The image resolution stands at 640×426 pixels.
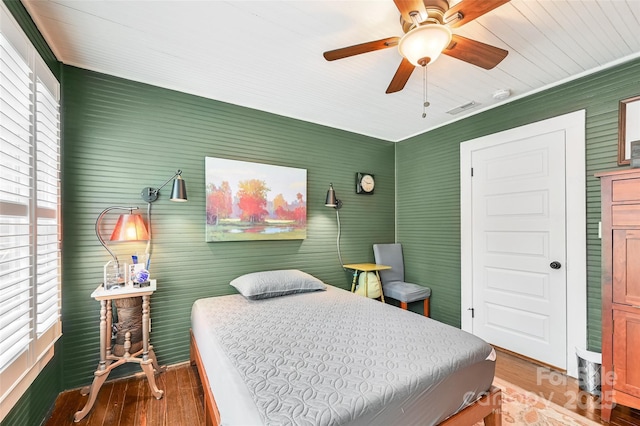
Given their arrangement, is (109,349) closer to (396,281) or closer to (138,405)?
(138,405)

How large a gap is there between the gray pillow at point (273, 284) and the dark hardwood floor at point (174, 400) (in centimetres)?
86

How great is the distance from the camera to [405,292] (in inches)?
133

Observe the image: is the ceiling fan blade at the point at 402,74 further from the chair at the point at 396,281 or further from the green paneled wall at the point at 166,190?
the chair at the point at 396,281

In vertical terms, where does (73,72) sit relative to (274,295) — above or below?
above

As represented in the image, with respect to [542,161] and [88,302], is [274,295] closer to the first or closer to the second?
[88,302]

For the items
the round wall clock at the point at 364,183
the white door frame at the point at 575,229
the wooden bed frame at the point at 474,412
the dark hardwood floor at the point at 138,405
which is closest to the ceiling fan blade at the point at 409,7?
the white door frame at the point at 575,229

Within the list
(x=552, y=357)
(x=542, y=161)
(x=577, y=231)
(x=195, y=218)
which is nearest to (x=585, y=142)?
(x=542, y=161)

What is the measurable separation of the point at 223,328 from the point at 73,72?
2.39 m

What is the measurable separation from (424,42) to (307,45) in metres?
0.88

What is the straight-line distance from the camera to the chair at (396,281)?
11.2 ft

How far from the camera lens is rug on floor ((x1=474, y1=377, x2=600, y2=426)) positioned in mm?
1868

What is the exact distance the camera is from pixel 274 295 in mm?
2604

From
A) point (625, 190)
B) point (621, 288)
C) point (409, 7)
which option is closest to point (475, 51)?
point (409, 7)

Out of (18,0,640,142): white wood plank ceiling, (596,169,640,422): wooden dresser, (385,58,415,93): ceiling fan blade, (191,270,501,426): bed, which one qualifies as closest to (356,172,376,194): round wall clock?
(18,0,640,142): white wood plank ceiling
